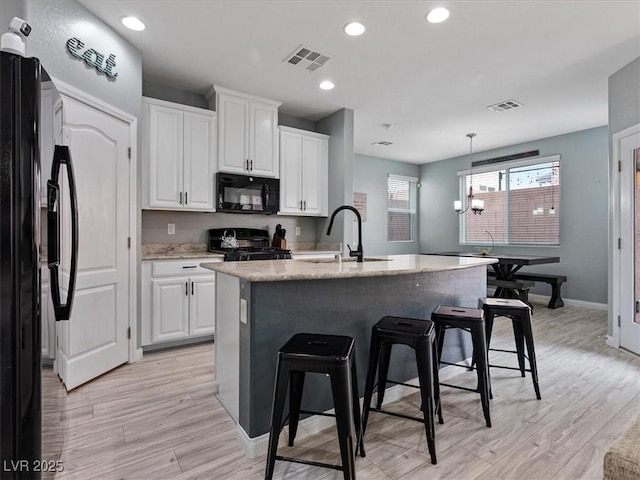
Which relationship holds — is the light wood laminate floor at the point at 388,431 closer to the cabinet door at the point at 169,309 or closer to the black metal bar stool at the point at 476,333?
the black metal bar stool at the point at 476,333

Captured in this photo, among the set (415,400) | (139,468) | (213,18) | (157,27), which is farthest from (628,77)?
(139,468)

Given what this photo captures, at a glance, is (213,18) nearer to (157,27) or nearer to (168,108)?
(157,27)

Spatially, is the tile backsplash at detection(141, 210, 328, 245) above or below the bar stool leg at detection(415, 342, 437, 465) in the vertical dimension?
above

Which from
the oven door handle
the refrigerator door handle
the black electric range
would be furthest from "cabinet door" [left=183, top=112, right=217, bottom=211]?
the refrigerator door handle

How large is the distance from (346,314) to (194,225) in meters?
2.65

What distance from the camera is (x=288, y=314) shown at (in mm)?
1812

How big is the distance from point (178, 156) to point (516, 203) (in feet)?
18.9

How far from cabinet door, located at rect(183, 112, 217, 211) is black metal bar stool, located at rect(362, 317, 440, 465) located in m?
2.59

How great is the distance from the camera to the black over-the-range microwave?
3.83 meters

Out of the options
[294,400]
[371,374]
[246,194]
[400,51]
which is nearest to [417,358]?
[371,374]

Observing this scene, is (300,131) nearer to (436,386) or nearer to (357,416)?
(436,386)

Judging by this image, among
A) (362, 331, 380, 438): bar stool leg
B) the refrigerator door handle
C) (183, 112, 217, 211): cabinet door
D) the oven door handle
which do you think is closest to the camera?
the refrigerator door handle

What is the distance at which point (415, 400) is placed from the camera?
228 centimetres

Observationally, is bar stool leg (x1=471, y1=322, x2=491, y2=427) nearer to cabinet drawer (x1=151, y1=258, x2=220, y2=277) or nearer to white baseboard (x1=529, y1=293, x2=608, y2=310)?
cabinet drawer (x1=151, y1=258, x2=220, y2=277)
